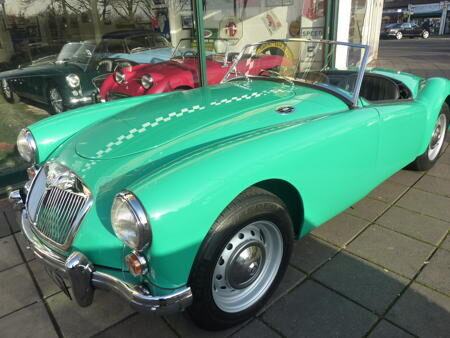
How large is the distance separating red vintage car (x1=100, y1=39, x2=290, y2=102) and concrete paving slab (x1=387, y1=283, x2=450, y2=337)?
3.79 meters

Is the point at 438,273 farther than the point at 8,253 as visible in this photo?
No

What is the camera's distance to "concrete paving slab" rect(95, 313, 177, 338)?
1990 millimetres

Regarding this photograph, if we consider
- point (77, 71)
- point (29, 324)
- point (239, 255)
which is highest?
point (77, 71)

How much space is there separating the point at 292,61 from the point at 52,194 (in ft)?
7.25

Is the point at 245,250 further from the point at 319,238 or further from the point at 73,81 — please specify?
the point at 73,81

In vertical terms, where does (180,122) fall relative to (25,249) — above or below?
A: above

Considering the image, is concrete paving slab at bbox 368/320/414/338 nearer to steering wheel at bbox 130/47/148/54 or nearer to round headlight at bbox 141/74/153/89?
round headlight at bbox 141/74/153/89

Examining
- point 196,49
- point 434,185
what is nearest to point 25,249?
point 196,49

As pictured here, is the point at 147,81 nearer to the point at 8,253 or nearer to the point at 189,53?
the point at 189,53

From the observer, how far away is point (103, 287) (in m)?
1.71

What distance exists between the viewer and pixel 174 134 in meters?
2.23

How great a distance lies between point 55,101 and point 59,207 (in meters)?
3.29

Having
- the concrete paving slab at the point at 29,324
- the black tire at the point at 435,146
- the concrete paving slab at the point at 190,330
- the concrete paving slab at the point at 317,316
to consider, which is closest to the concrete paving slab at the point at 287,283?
the concrete paving slab at the point at 317,316

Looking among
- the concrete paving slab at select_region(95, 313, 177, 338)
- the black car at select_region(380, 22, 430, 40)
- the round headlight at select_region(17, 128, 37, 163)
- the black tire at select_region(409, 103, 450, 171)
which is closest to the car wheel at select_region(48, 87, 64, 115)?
the round headlight at select_region(17, 128, 37, 163)
